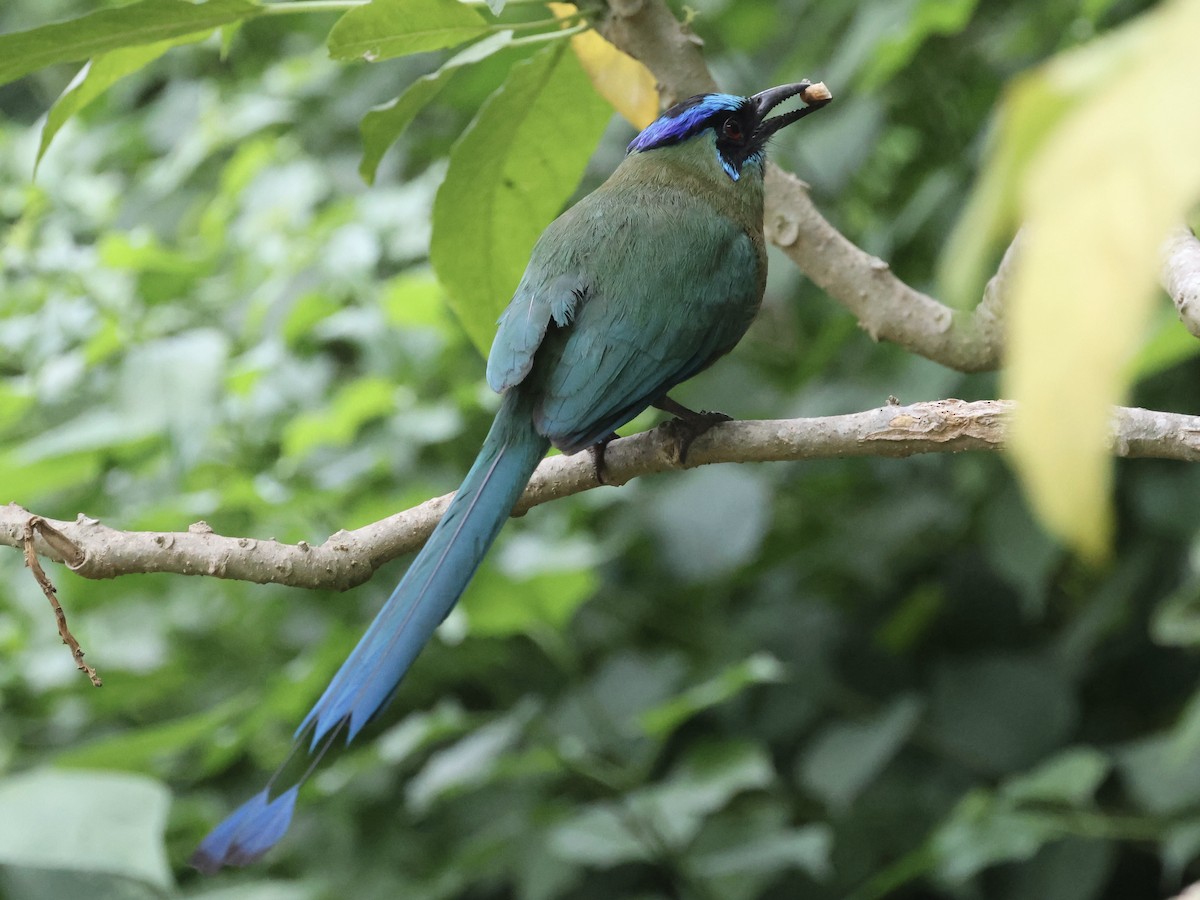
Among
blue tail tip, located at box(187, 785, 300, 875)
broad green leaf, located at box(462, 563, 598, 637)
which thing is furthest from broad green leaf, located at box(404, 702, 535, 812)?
blue tail tip, located at box(187, 785, 300, 875)

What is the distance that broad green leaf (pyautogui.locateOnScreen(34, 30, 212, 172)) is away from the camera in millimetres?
1321

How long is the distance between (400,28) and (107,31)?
0.30 metres

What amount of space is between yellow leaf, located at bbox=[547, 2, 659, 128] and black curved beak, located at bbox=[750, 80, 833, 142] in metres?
0.24

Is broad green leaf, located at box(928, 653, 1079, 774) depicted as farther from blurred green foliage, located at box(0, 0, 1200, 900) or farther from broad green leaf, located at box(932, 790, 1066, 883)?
broad green leaf, located at box(932, 790, 1066, 883)

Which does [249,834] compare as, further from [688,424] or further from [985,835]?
[985,835]

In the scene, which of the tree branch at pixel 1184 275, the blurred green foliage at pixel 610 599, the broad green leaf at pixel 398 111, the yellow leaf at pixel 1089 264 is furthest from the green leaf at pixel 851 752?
the yellow leaf at pixel 1089 264

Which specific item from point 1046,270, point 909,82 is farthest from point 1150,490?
point 1046,270

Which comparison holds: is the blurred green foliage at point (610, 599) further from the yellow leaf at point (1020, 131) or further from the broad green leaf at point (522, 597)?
the yellow leaf at point (1020, 131)

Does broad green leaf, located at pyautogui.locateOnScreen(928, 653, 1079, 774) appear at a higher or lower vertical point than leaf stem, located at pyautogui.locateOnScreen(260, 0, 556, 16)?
lower

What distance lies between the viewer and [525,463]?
1.41 metres

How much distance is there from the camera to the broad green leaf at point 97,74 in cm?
132

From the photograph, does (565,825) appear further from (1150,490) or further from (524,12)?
(524,12)

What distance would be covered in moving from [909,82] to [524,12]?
2.86ft

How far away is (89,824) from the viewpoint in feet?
5.80
